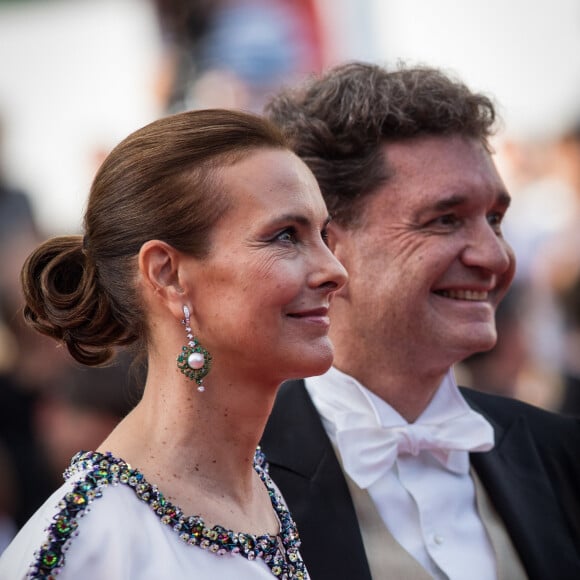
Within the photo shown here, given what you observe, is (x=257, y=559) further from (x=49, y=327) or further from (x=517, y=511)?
(x=517, y=511)

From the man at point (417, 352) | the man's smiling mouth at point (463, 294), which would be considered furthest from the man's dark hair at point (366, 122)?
the man's smiling mouth at point (463, 294)

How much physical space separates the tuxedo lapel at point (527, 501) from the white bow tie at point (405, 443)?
0.11 meters

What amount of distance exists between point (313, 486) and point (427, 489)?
0.39m

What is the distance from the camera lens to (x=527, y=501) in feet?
10.5

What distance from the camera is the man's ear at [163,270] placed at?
2387 mm

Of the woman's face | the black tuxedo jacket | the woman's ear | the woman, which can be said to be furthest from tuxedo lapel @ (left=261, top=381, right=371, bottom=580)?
the woman's face

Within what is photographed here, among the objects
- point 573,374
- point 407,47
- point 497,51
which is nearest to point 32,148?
point 407,47

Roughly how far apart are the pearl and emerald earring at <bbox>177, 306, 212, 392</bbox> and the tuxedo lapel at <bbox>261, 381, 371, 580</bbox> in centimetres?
68

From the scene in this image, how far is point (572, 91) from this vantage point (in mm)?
9898

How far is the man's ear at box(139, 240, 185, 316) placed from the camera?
2387mm

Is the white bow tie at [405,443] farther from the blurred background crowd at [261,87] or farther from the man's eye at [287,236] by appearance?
the blurred background crowd at [261,87]

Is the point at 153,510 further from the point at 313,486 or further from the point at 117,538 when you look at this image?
the point at 313,486

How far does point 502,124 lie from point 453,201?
61cm

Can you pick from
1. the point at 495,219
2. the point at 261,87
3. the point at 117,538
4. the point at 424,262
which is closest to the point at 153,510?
the point at 117,538
